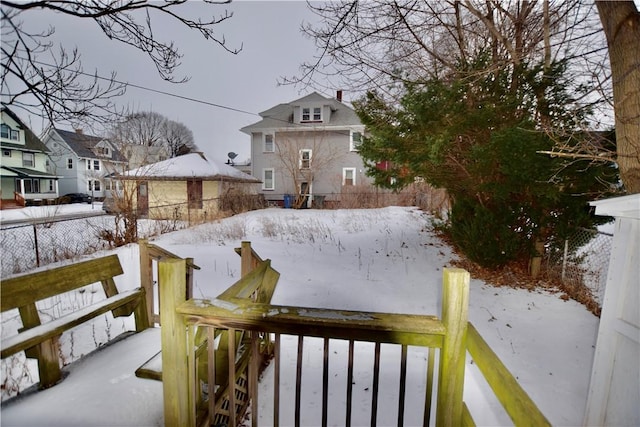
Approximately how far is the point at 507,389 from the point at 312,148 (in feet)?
59.2

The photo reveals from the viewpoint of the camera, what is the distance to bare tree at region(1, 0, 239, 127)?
209 centimetres

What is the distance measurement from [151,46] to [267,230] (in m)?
6.25

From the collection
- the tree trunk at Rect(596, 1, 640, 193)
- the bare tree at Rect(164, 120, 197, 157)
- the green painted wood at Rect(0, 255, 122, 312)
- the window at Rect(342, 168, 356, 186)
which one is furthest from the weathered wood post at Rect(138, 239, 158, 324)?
the bare tree at Rect(164, 120, 197, 157)

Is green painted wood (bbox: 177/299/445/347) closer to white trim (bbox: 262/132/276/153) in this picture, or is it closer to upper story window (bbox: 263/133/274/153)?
white trim (bbox: 262/132/276/153)

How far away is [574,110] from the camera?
14.2 ft

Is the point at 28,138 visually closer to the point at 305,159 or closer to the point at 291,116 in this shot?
the point at 305,159

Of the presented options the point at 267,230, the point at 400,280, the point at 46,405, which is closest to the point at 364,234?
the point at 267,230

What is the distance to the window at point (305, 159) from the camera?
60.3 ft

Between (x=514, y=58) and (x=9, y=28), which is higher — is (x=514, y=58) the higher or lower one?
the higher one

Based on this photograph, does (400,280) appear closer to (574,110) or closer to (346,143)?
(574,110)

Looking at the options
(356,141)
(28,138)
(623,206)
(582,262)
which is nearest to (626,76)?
(623,206)

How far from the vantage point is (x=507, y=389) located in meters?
1.05

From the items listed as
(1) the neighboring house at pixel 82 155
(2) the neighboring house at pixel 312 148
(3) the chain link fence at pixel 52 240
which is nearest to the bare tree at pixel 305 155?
(2) the neighboring house at pixel 312 148

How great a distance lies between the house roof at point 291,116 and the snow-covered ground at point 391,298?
1071cm
